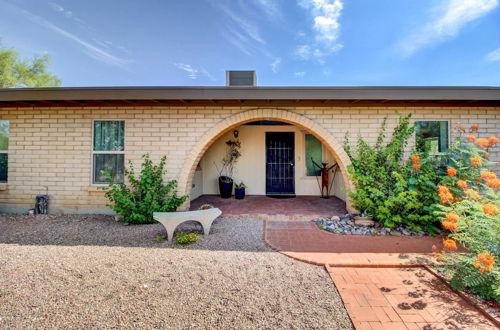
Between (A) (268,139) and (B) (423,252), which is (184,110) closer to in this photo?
(A) (268,139)

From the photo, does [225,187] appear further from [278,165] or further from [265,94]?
[265,94]

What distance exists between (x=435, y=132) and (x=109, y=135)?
24.9 feet

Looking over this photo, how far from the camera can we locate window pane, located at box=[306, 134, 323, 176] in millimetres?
7613

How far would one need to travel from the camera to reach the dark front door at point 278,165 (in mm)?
7734

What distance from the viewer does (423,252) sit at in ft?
11.0

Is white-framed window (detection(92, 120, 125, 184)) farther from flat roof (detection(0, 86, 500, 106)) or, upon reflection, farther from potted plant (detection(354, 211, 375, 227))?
potted plant (detection(354, 211, 375, 227))

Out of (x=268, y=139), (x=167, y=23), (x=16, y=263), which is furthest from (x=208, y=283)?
(x=167, y=23)

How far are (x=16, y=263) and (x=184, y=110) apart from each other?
3700 millimetres

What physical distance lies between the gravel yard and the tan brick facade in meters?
1.59

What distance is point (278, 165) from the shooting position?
25.4ft

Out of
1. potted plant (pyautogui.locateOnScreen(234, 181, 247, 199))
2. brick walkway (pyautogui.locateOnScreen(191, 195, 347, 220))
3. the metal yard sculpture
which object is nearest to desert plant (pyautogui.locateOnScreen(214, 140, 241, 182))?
potted plant (pyautogui.locateOnScreen(234, 181, 247, 199))

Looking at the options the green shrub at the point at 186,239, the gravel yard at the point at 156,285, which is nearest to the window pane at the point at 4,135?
the gravel yard at the point at 156,285

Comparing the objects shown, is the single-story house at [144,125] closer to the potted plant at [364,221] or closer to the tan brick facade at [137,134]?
the tan brick facade at [137,134]

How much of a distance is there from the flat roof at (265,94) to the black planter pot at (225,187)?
3.23 meters
